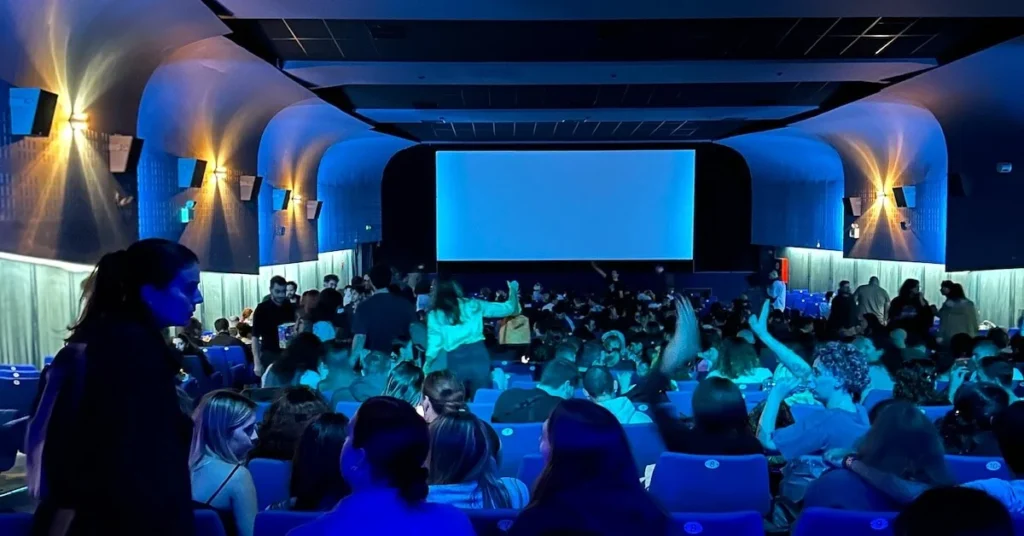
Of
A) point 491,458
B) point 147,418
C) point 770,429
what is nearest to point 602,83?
point 770,429

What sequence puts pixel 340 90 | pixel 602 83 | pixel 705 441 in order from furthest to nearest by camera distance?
pixel 340 90 → pixel 602 83 → pixel 705 441

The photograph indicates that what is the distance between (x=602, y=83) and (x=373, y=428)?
10235 mm

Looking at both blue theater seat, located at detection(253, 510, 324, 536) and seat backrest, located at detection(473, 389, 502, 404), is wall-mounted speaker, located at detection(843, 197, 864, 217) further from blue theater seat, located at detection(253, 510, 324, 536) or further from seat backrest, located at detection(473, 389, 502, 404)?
blue theater seat, located at detection(253, 510, 324, 536)

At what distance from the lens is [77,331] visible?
2035mm

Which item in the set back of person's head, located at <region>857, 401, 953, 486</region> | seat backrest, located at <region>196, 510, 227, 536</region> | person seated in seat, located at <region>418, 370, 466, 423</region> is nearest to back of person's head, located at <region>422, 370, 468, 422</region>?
person seated in seat, located at <region>418, 370, 466, 423</region>

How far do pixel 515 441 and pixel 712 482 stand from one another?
1.16 meters

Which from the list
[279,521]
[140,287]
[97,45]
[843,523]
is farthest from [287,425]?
[97,45]

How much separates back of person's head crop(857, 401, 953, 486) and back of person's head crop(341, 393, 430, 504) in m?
1.54

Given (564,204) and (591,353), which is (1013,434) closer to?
(591,353)

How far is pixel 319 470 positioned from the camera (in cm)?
252

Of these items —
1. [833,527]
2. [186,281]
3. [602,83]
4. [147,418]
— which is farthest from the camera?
[602,83]

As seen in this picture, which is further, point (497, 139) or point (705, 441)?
point (497, 139)

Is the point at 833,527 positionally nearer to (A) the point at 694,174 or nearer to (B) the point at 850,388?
(B) the point at 850,388

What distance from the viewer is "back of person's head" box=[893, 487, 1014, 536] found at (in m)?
1.44
